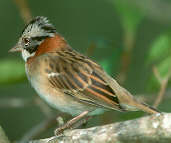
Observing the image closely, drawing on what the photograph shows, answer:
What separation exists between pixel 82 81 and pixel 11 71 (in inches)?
32.9

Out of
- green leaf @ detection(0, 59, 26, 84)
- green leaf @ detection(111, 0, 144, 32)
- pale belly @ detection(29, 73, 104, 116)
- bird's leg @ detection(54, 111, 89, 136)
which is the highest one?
green leaf @ detection(111, 0, 144, 32)

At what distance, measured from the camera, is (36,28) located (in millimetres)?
6121

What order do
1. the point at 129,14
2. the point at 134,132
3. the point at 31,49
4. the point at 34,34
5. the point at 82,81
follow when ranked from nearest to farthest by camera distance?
the point at 134,132 → the point at 82,81 → the point at 129,14 → the point at 34,34 → the point at 31,49

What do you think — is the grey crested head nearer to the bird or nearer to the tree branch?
the bird

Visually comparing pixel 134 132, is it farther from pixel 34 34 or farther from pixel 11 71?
pixel 34 34

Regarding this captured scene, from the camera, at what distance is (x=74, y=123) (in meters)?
5.99

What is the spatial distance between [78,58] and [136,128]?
226 cm

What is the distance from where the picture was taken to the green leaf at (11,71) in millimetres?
5766

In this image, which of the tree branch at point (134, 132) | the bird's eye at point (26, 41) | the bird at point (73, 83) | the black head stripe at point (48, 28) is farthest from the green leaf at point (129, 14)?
the tree branch at point (134, 132)

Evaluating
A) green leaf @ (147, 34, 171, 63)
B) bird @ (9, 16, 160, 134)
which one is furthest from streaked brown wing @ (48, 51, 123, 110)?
green leaf @ (147, 34, 171, 63)

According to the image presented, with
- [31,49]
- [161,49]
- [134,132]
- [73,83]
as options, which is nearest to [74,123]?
[73,83]

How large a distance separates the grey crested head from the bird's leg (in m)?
1.06

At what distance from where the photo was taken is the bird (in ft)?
18.1

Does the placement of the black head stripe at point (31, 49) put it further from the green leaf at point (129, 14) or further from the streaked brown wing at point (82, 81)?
the green leaf at point (129, 14)
